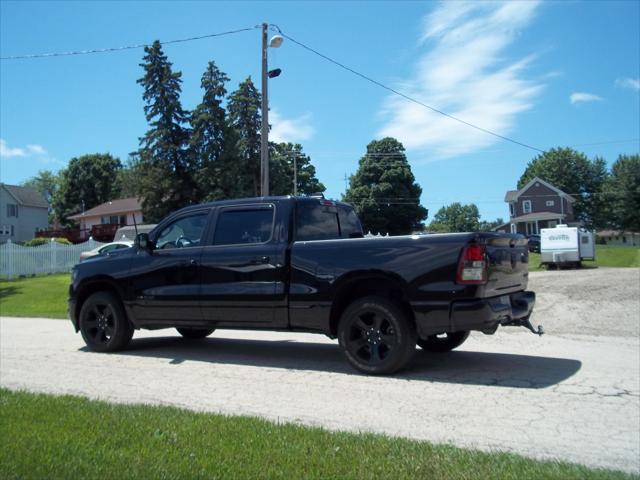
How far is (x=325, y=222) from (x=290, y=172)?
55.2 metres

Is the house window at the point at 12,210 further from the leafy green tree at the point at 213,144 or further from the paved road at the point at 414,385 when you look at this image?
the paved road at the point at 414,385

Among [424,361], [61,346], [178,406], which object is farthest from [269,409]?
[61,346]

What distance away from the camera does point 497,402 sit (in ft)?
17.5

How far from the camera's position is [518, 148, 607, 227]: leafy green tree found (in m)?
78.8

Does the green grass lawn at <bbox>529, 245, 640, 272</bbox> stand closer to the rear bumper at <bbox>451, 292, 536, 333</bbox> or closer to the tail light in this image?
the rear bumper at <bbox>451, 292, 536, 333</bbox>

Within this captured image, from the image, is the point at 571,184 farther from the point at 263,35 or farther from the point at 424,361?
the point at 424,361

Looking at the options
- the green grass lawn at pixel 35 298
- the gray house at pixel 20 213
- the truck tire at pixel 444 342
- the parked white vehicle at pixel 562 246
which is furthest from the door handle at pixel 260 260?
the gray house at pixel 20 213

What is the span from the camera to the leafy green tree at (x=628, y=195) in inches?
2677

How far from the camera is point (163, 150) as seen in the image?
43.6m

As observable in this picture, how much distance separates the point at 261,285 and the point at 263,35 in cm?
1388

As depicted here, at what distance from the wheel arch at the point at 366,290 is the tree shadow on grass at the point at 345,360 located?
0.71 metres

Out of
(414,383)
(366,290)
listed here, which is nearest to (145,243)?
(366,290)

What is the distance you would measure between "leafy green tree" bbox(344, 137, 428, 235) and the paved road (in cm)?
4554

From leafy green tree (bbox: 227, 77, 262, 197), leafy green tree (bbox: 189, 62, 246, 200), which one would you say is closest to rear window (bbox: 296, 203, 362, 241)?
leafy green tree (bbox: 189, 62, 246, 200)
